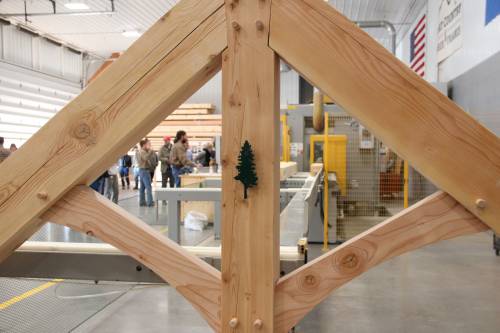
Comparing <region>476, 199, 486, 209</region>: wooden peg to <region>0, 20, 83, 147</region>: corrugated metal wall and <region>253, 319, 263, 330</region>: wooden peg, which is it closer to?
<region>253, 319, 263, 330</region>: wooden peg

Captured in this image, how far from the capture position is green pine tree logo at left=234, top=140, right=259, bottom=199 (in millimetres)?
1038

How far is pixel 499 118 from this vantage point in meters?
6.51

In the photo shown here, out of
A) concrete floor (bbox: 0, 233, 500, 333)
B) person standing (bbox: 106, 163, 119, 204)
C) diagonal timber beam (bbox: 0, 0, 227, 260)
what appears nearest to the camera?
diagonal timber beam (bbox: 0, 0, 227, 260)

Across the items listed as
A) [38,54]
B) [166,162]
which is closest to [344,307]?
[166,162]

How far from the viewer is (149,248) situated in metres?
1.14

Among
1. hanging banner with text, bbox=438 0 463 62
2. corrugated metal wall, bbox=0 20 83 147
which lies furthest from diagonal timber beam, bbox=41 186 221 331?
corrugated metal wall, bbox=0 20 83 147

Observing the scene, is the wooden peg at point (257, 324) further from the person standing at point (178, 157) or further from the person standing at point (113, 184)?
the person standing at point (113, 184)

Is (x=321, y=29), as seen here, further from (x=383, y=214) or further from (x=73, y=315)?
(x=383, y=214)

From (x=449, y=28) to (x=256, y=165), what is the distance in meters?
9.54

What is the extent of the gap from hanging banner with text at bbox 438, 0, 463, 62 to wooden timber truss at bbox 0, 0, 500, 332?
28.3 feet

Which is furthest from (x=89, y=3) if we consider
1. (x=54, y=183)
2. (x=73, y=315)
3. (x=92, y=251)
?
(x=54, y=183)

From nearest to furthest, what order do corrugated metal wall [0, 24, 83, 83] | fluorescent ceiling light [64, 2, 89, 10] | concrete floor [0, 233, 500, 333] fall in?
concrete floor [0, 233, 500, 333] < fluorescent ceiling light [64, 2, 89, 10] < corrugated metal wall [0, 24, 83, 83]

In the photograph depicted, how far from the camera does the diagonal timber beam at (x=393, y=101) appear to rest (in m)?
0.97

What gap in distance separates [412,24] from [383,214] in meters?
7.73
